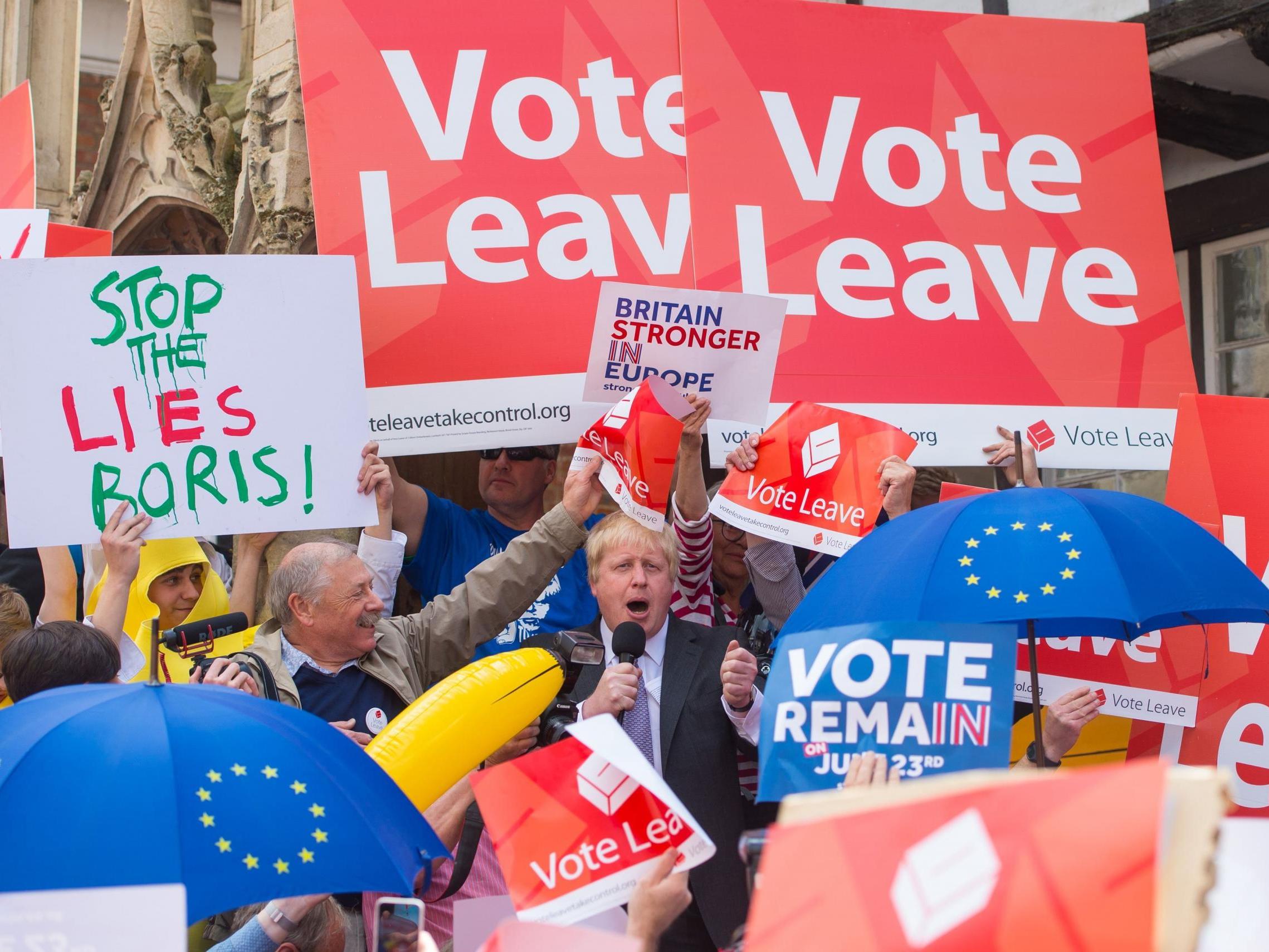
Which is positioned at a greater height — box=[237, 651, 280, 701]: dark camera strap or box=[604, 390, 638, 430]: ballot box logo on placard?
box=[604, 390, 638, 430]: ballot box logo on placard

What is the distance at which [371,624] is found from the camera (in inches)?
169

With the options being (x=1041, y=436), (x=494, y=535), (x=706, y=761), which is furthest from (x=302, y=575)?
(x=1041, y=436)

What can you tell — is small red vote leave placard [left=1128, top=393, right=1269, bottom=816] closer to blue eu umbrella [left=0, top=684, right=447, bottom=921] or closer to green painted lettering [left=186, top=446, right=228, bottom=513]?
blue eu umbrella [left=0, top=684, right=447, bottom=921]

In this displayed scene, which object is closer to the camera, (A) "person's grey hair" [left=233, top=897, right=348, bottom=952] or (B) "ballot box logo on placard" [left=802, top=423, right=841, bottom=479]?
(A) "person's grey hair" [left=233, top=897, right=348, bottom=952]

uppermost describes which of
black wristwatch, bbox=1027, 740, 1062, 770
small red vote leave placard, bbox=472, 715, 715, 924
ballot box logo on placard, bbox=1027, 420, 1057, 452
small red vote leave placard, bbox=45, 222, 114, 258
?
small red vote leave placard, bbox=45, 222, 114, 258

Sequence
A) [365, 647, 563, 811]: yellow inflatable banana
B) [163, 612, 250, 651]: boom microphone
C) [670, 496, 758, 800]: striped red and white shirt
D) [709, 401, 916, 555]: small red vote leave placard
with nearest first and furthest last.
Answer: [365, 647, 563, 811]: yellow inflatable banana
[163, 612, 250, 651]: boom microphone
[709, 401, 916, 555]: small red vote leave placard
[670, 496, 758, 800]: striped red and white shirt

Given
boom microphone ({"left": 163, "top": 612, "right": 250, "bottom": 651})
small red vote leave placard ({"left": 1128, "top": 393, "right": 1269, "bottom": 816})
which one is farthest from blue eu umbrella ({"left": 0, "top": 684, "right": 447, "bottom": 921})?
small red vote leave placard ({"left": 1128, "top": 393, "right": 1269, "bottom": 816})

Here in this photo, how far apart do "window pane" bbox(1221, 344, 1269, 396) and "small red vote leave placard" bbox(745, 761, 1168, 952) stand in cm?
614

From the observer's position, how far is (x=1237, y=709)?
4.57 metres

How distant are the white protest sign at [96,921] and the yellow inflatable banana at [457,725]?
3.56 ft

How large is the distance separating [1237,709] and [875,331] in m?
1.82

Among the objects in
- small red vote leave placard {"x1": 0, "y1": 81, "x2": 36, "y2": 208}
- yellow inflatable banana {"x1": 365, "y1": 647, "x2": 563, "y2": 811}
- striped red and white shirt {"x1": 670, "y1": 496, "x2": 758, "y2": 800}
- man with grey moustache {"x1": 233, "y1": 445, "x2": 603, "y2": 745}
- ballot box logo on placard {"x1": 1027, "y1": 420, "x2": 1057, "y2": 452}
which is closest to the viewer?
yellow inflatable banana {"x1": 365, "y1": 647, "x2": 563, "y2": 811}

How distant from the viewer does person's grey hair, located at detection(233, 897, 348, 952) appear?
3.22m

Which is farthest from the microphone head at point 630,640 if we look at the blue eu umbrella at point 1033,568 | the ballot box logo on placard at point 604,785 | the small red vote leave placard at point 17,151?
the small red vote leave placard at point 17,151
